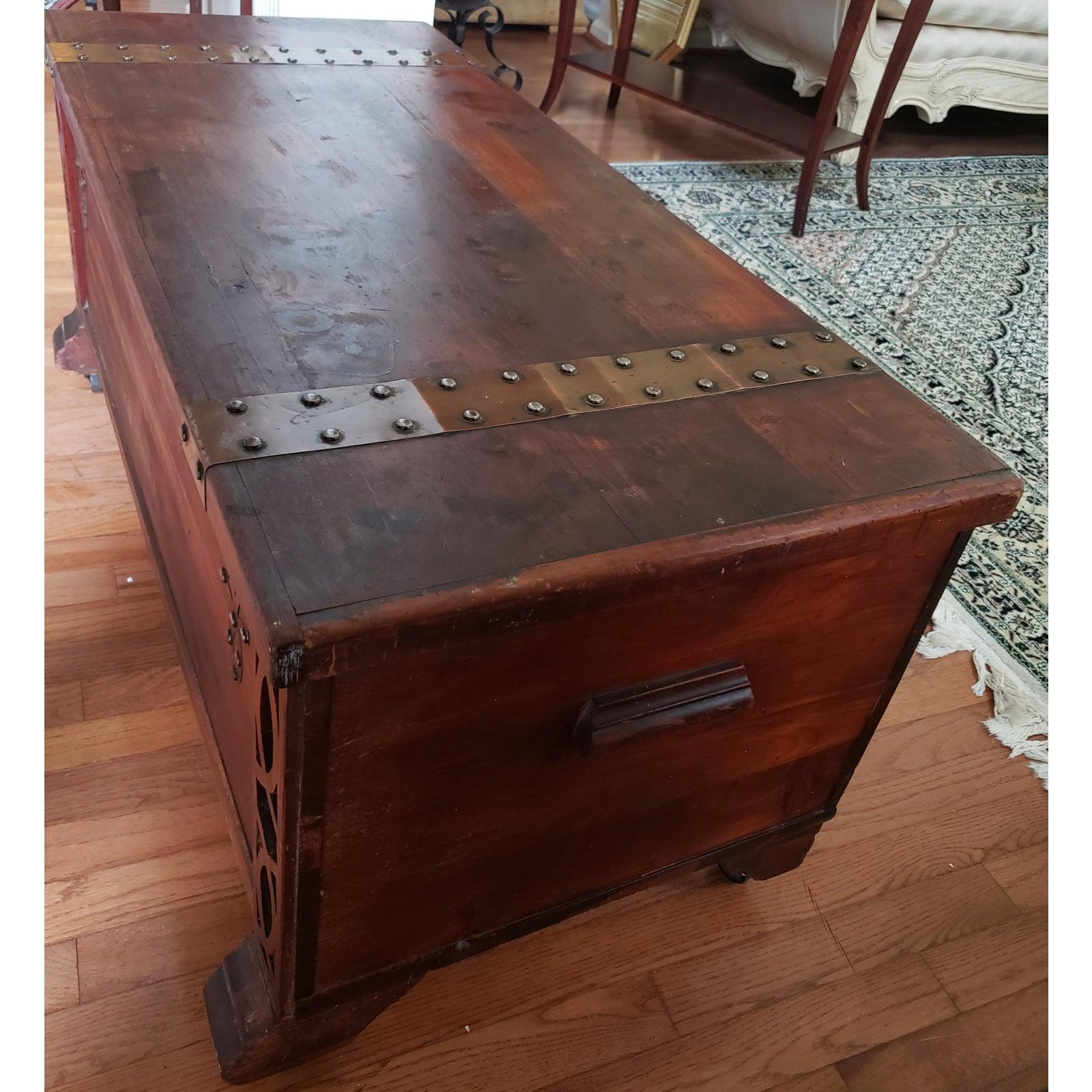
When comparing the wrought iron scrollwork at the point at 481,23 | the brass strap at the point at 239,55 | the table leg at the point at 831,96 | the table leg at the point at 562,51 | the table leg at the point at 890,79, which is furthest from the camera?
the wrought iron scrollwork at the point at 481,23

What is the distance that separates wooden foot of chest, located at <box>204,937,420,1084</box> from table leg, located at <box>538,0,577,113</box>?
8.13 feet

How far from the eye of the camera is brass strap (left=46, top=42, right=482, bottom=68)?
129cm

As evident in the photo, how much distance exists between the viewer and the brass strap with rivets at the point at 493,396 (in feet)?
2.36

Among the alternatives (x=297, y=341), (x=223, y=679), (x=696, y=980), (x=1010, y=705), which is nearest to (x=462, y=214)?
(x=297, y=341)

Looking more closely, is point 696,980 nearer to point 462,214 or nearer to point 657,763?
point 657,763

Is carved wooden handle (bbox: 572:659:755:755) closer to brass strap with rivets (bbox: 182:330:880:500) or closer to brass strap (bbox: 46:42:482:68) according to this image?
brass strap with rivets (bbox: 182:330:880:500)

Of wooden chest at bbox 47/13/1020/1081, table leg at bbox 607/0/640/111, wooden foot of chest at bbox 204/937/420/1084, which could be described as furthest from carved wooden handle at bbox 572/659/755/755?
table leg at bbox 607/0/640/111

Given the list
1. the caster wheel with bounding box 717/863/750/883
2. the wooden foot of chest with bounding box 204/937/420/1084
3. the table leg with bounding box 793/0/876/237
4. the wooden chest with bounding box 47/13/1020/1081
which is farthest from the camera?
the table leg with bounding box 793/0/876/237

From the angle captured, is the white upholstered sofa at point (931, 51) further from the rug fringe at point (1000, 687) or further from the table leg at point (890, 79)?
the rug fringe at point (1000, 687)

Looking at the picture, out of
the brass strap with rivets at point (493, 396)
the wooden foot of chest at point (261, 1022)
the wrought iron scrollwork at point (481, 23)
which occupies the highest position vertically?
the brass strap with rivets at point (493, 396)

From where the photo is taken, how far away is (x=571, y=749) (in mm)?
786

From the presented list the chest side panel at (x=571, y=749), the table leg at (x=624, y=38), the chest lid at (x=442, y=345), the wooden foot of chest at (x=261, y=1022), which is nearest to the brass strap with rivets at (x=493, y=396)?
the chest lid at (x=442, y=345)

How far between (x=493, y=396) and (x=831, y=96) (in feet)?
6.90

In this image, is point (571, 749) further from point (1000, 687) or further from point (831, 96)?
point (831, 96)
